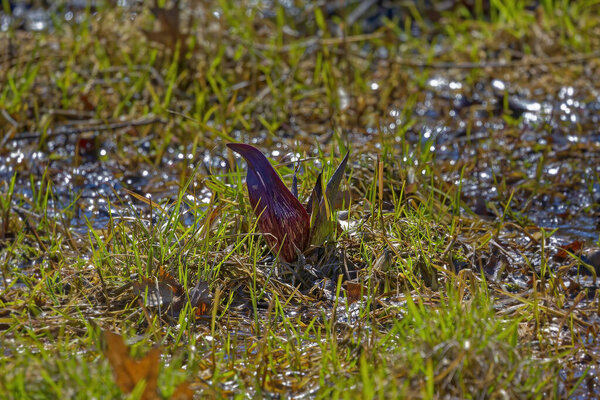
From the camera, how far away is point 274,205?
2395mm

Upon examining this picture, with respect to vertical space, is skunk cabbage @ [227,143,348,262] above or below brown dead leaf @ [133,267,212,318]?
above

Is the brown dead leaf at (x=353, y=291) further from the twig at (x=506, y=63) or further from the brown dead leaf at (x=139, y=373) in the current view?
the twig at (x=506, y=63)

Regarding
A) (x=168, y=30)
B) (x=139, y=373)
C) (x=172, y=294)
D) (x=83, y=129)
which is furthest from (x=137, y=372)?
(x=168, y=30)

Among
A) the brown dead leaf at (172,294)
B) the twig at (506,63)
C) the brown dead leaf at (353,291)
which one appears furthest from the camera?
the twig at (506,63)

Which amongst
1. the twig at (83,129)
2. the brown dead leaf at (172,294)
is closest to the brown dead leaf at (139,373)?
the brown dead leaf at (172,294)

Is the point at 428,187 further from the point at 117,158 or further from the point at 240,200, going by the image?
the point at 117,158

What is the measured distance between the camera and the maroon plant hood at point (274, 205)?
2385 mm

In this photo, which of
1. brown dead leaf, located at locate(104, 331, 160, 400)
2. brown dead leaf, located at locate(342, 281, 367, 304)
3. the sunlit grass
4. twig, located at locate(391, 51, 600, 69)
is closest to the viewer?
brown dead leaf, located at locate(104, 331, 160, 400)

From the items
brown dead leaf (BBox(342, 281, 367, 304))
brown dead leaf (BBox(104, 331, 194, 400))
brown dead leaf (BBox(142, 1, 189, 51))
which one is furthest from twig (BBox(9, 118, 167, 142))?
brown dead leaf (BBox(104, 331, 194, 400))

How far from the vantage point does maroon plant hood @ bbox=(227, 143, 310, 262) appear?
2.38m

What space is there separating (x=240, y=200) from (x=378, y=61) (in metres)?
2.29

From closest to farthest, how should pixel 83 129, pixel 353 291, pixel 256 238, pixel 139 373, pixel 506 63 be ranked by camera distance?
pixel 139 373 < pixel 353 291 < pixel 256 238 < pixel 83 129 < pixel 506 63

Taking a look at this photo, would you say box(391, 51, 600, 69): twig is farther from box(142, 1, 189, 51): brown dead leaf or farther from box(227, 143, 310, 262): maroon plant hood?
box(227, 143, 310, 262): maroon plant hood

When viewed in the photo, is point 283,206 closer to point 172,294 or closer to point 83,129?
point 172,294
